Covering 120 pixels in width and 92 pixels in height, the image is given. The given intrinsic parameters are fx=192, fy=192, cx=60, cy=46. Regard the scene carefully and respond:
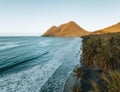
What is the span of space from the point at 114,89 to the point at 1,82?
90.5ft

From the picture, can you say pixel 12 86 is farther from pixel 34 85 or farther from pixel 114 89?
pixel 114 89

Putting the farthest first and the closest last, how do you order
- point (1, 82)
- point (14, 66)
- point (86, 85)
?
point (14, 66), point (1, 82), point (86, 85)

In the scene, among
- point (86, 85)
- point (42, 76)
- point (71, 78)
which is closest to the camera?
point (86, 85)

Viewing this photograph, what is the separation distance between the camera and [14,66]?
57281mm

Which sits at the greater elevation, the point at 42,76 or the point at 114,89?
the point at 114,89

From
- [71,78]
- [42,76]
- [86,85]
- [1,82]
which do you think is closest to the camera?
[86,85]

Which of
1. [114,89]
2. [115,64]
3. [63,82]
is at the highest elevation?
[114,89]

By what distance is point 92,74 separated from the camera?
42.6m

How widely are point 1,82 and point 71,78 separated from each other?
48.1ft

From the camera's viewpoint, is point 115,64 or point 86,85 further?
point 115,64

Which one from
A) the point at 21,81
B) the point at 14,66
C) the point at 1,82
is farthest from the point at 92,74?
the point at 14,66

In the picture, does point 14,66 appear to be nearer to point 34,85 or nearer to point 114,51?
point 34,85

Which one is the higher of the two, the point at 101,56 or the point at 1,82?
the point at 101,56

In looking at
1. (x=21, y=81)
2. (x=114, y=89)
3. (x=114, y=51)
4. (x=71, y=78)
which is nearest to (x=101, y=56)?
(x=114, y=51)
